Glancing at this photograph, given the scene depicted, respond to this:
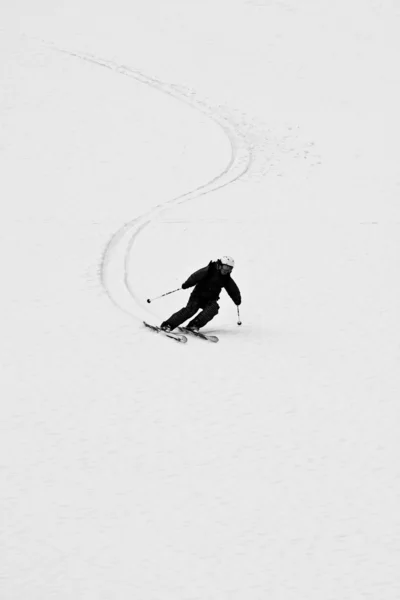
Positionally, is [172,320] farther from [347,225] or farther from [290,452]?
[347,225]

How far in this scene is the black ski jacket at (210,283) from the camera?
13.4 m

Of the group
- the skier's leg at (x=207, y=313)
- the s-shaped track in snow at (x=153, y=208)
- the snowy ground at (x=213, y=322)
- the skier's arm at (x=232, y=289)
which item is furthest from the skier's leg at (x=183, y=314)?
the s-shaped track in snow at (x=153, y=208)

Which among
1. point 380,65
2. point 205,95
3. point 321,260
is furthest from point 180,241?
point 380,65

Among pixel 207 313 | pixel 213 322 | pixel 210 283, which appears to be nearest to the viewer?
pixel 210 283

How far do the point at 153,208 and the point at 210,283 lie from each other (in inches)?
306

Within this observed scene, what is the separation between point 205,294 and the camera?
45.0 ft

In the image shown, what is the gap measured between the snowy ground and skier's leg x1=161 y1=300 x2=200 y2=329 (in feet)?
1.48

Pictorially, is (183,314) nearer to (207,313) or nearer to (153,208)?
(207,313)

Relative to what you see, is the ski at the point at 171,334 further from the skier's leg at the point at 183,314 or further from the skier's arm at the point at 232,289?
the skier's arm at the point at 232,289

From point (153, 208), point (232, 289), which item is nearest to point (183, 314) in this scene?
point (232, 289)

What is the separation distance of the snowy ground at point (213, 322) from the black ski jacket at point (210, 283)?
901 mm

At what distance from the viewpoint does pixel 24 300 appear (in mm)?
15562

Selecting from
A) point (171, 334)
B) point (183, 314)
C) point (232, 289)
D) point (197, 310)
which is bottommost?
point (171, 334)

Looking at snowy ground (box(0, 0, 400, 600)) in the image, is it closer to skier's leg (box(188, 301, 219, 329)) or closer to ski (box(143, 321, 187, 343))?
ski (box(143, 321, 187, 343))
